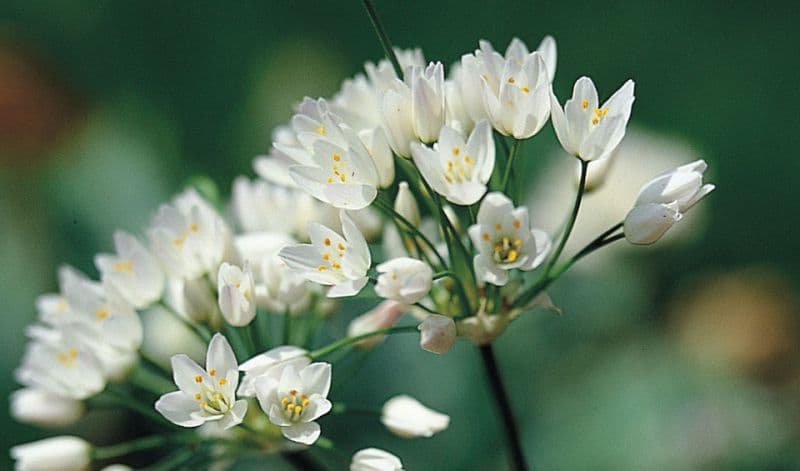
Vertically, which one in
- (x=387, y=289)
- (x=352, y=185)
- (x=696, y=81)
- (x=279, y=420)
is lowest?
(x=279, y=420)

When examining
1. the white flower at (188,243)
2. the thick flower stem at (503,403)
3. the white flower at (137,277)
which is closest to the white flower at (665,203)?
the thick flower stem at (503,403)

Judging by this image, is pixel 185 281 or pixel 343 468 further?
pixel 343 468

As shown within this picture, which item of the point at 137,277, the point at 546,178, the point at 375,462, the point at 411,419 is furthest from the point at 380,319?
the point at 546,178

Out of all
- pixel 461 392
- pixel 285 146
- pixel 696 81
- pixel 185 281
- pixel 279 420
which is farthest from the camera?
pixel 696 81

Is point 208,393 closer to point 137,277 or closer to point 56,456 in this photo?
point 137,277

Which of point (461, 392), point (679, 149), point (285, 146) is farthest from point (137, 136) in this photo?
point (285, 146)

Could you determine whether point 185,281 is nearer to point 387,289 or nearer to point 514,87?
point 387,289

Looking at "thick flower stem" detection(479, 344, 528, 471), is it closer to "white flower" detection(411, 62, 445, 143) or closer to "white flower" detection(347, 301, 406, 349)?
"white flower" detection(347, 301, 406, 349)

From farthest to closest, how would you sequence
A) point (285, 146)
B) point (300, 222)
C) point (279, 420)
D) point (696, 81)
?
point (696, 81) → point (300, 222) → point (285, 146) → point (279, 420)
